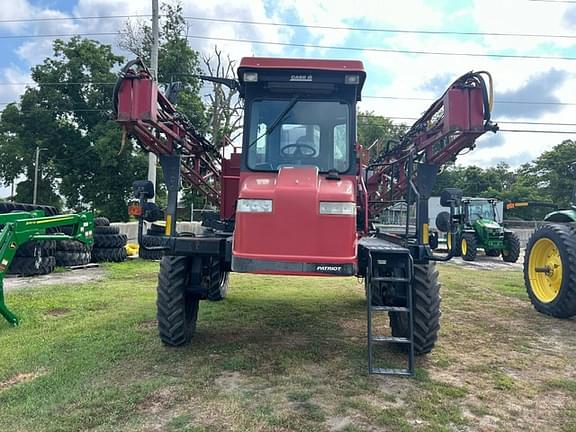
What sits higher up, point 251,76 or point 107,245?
point 251,76

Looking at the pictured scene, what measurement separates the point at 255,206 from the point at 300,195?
1.37ft

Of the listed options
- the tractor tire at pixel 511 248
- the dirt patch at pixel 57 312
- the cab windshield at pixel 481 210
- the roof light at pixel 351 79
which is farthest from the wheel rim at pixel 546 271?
the cab windshield at pixel 481 210

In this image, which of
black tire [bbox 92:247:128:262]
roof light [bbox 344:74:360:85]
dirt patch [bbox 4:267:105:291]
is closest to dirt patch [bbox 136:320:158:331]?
roof light [bbox 344:74:360:85]

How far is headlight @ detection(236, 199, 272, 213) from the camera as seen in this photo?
409 cm

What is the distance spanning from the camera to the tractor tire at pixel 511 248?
17.1 meters

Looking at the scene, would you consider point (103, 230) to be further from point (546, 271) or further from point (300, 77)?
point (546, 271)

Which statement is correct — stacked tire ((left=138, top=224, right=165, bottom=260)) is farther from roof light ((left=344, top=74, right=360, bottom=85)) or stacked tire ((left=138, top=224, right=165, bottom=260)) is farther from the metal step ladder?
roof light ((left=344, top=74, right=360, bottom=85))

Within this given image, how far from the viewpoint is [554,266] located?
289 inches

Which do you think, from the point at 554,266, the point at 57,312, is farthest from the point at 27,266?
the point at 554,266

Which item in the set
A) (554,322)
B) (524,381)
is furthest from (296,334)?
(554,322)

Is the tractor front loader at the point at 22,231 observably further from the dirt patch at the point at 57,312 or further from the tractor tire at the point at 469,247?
the tractor tire at the point at 469,247

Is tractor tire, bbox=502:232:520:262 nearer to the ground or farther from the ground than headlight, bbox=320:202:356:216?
nearer to the ground

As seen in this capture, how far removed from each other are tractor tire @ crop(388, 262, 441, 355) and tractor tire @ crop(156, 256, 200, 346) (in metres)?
2.34

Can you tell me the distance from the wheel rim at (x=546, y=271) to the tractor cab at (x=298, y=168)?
14.8 ft
